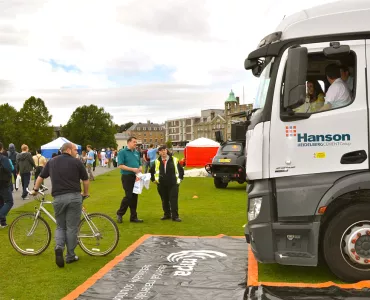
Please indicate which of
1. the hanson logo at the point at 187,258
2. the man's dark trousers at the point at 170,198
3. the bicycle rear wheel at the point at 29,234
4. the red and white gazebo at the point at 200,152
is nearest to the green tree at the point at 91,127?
the red and white gazebo at the point at 200,152

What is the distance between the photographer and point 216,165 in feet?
60.1

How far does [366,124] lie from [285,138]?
3.09 feet

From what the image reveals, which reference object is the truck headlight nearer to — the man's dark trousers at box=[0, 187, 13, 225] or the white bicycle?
the white bicycle

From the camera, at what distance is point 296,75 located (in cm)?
493

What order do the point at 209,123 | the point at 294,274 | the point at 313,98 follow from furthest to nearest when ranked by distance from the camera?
the point at 209,123
the point at 294,274
the point at 313,98

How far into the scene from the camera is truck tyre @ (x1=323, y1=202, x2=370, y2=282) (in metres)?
5.16

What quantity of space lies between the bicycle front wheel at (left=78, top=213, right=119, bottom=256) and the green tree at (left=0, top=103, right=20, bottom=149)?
78.2 meters

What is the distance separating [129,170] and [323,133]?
18.9 feet

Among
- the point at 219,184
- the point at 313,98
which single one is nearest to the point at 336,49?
the point at 313,98

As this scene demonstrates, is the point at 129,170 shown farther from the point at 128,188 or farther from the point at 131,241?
the point at 131,241

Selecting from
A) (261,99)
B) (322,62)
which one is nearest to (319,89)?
(322,62)

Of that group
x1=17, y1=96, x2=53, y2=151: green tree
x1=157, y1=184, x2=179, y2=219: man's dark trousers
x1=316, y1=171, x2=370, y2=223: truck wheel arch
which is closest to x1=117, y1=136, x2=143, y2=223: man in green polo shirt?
x1=157, y1=184, x2=179, y2=219: man's dark trousers

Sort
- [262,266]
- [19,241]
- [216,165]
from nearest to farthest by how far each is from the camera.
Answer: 1. [262,266]
2. [19,241]
3. [216,165]

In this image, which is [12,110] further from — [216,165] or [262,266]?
[262,266]
